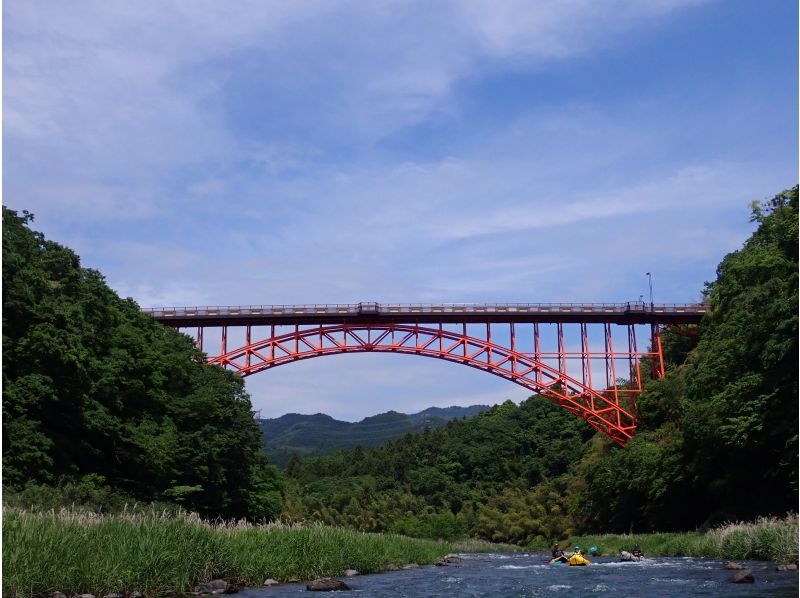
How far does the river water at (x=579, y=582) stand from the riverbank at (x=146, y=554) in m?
0.78

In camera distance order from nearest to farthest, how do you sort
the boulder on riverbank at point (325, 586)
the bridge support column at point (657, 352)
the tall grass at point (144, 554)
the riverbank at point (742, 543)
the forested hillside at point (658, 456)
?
the tall grass at point (144, 554)
the boulder on riverbank at point (325, 586)
the riverbank at point (742, 543)
the forested hillside at point (658, 456)
the bridge support column at point (657, 352)

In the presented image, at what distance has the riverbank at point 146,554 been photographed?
11.8 metres

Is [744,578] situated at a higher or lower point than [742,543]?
higher

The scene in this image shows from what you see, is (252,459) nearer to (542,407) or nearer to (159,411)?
(159,411)

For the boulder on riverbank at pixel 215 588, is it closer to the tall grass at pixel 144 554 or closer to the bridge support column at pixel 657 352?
the tall grass at pixel 144 554

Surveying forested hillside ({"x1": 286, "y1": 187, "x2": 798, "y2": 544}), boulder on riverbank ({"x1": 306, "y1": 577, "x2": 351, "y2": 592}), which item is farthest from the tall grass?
forested hillside ({"x1": 286, "y1": 187, "x2": 798, "y2": 544})

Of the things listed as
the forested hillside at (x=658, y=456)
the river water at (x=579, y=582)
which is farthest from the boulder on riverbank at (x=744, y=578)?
the forested hillside at (x=658, y=456)

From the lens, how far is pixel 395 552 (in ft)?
80.9

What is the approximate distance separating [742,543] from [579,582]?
22.0 ft

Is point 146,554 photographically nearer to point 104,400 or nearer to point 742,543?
point 104,400

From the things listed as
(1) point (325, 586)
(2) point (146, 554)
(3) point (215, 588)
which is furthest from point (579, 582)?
(2) point (146, 554)

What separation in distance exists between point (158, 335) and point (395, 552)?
1992 centimetres

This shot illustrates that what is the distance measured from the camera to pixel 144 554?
1345 cm

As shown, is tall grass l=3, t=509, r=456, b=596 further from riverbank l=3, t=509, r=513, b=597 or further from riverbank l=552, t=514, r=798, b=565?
riverbank l=552, t=514, r=798, b=565
